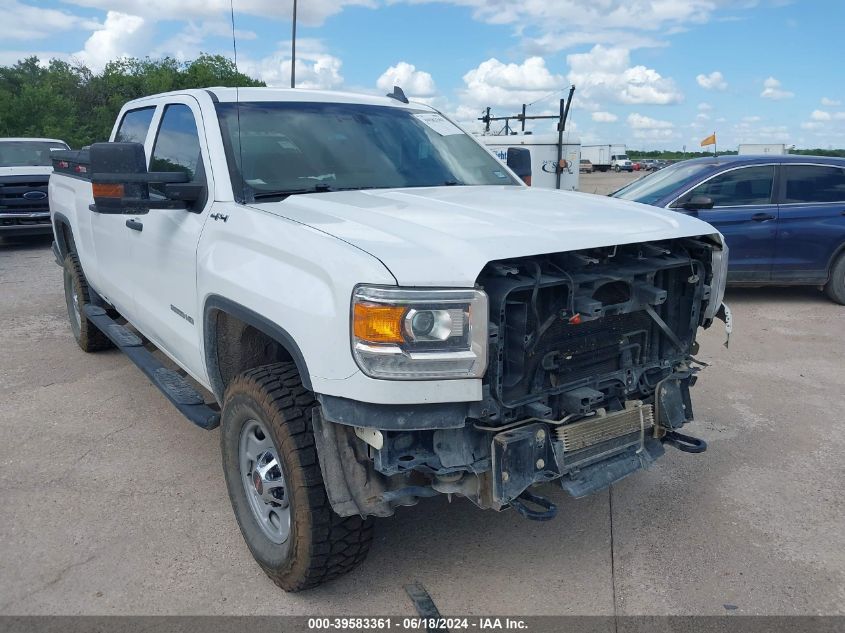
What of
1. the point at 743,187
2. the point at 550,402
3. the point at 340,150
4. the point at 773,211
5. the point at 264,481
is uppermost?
the point at 340,150

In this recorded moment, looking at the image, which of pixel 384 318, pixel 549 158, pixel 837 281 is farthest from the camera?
pixel 549 158

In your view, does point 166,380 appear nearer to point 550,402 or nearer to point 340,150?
point 340,150

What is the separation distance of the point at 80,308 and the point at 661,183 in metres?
6.05

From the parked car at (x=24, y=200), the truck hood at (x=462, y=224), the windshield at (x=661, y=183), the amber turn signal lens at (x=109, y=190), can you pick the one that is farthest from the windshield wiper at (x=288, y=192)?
the parked car at (x=24, y=200)

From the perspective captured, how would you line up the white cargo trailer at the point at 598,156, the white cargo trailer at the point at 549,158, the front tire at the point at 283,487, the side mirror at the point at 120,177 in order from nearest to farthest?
1. the front tire at the point at 283,487
2. the side mirror at the point at 120,177
3. the white cargo trailer at the point at 549,158
4. the white cargo trailer at the point at 598,156

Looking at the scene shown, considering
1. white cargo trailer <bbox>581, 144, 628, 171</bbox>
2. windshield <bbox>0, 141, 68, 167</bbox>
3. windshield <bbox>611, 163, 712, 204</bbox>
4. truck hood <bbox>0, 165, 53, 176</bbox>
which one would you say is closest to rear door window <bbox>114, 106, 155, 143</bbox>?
windshield <bbox>611, 163, 712, 204</bbox>

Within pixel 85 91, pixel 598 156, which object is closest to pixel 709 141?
pixel 85 91

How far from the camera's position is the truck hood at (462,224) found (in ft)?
8.09

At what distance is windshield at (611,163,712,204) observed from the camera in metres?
7.93

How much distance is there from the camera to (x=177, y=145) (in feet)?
13.4

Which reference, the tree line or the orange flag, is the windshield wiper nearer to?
the orange flag

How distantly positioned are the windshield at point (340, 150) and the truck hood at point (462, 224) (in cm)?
22

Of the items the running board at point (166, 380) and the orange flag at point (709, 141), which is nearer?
the running board at point (166, 380)

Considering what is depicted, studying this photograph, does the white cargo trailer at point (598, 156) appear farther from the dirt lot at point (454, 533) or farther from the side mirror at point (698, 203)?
the dirt lot at point (454, 533)
